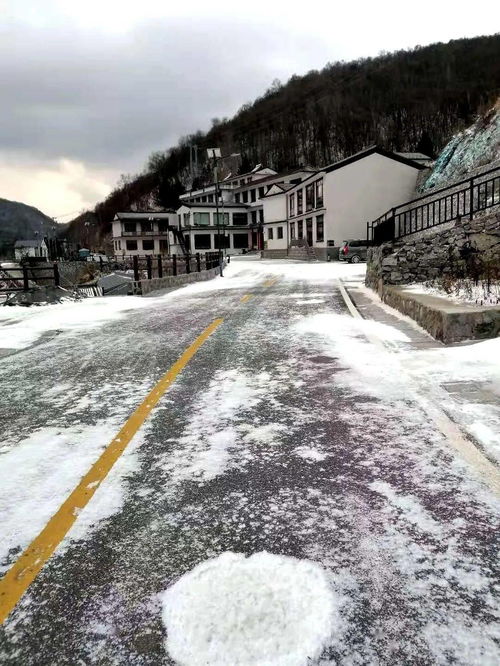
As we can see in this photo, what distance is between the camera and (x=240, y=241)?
247 feet

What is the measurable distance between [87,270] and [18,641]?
148ft

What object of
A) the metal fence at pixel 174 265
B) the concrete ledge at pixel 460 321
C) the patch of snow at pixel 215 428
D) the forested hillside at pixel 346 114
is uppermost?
the forested hillside at pixel 346 114

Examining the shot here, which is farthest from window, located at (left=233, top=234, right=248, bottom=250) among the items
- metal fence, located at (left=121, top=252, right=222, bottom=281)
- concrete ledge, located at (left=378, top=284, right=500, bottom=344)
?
concrete ledge, located at (left=378, top=284, right=500, bottom=344)

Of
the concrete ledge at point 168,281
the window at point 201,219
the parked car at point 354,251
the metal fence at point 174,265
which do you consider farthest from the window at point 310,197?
the window at point 201,219

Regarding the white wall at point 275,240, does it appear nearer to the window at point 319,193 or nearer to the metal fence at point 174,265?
the window at point 319,193

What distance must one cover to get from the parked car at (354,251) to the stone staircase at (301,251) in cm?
899

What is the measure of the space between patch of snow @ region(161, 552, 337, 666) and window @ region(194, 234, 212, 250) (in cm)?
7281

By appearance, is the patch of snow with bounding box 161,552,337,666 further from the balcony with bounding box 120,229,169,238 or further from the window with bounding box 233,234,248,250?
the balcony with bounding box 120,229,169,238

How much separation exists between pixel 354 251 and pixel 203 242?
40.3m

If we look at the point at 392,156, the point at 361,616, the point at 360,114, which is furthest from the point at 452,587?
the point at 360,114

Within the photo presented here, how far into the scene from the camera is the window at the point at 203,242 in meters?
73.4

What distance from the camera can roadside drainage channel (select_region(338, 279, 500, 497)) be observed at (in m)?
3.45

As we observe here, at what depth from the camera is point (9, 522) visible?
2992 millimetres

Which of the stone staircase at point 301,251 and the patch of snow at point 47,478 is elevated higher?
the stone staircase at point 301,251
